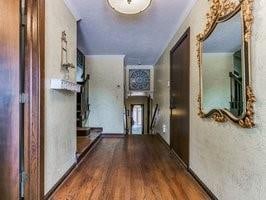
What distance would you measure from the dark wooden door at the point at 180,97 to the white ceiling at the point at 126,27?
1.19 feet

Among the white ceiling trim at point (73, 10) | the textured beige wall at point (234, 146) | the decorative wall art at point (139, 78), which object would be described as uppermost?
the white ceiling trim at point (73, 10)

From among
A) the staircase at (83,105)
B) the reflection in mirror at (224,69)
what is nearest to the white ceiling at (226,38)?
the reflection in mirror at (224,69)

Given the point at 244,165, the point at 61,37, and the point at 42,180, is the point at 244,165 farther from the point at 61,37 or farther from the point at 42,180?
the point at 61,37

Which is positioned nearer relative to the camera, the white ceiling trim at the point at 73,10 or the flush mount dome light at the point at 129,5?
the flush mount dome light at the point at 129,5

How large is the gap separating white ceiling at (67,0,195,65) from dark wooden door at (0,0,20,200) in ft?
4.36

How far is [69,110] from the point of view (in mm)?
3266

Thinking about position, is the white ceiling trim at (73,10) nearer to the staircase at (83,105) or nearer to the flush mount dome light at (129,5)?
the flush mount dome light at (129,5)

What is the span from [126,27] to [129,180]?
256 cm

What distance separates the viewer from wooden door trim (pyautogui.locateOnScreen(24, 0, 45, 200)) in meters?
2.13

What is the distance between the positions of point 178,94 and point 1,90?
2.81m

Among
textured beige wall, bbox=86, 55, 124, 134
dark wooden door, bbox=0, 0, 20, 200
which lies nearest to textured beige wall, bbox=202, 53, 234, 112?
dark wooden door, bbox=0, 0, 20, 200

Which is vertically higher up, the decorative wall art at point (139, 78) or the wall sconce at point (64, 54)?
the decorative wall art at point (139, 78)

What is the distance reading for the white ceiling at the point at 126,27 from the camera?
133 inches

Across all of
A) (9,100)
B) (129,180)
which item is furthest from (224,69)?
(9,100)
